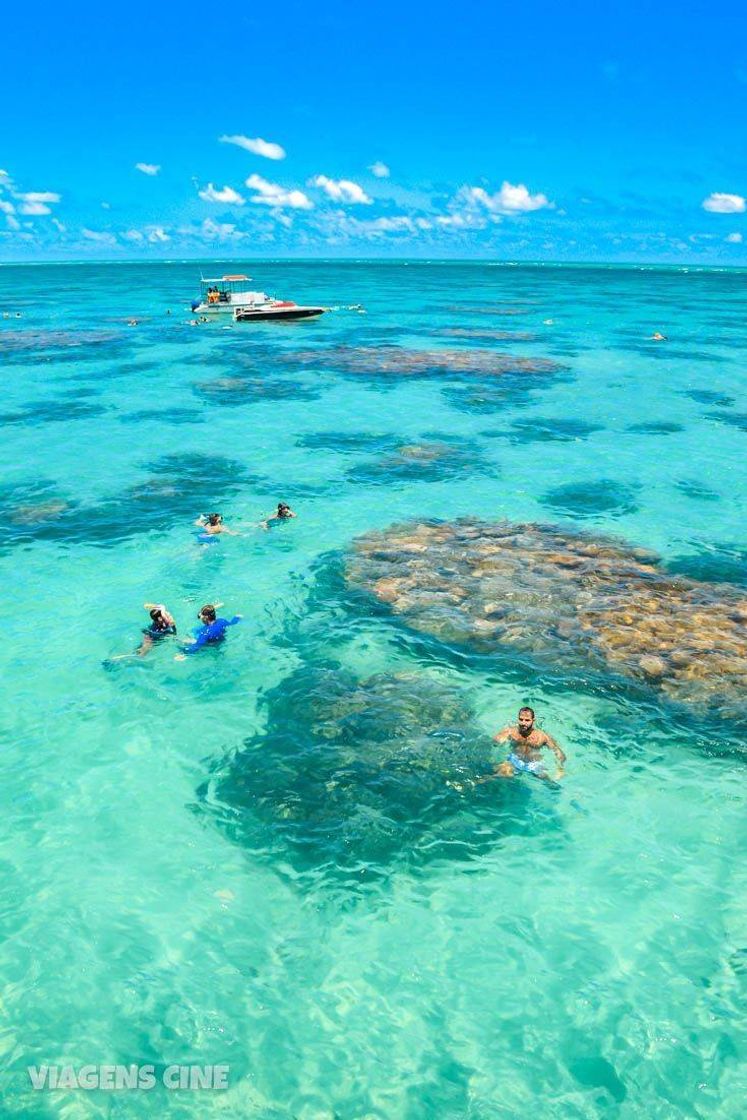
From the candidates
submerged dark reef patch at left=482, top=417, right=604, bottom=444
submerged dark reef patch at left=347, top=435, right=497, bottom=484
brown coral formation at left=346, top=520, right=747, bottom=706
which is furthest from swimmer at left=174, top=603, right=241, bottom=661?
submerged dark reef patch at left=482, top=417, right=604, bottom=444

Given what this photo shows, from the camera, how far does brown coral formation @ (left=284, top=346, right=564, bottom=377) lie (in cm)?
4712

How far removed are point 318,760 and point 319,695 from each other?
6.37 feet

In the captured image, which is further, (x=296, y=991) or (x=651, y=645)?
(x=651, y=645)

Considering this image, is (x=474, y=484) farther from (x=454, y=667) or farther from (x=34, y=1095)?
(x=34, y=1095)

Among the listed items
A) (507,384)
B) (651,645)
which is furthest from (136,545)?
(507,384)

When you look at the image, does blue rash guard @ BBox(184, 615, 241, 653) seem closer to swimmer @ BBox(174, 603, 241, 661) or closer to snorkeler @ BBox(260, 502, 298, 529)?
swimmer @ BBox(174, 603, 241, 661)

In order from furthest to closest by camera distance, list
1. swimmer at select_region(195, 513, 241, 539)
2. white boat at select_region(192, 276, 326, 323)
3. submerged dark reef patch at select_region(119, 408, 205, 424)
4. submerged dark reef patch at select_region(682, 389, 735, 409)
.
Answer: white boat at select_region(192, 276, 326, 323)
submerged dark reef patch at select_region(682, 389, 735, 409)
submerged dark reef patch at select_region(119, 408, 205, 424)
swimmer at select_region(195, 513, 241, 539)

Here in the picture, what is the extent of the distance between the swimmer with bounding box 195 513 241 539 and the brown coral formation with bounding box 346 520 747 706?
444cm

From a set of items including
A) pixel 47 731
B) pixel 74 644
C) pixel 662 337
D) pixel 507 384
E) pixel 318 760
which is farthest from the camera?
pixel 662 337

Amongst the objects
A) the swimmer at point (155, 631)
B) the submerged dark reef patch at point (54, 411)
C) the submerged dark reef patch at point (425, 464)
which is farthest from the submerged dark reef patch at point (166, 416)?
the swimmer at point (155, 631)

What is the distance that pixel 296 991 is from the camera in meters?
8.66

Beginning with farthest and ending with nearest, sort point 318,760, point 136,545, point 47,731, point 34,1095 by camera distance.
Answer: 1. point 136,545
2. point 47,731
3. point 318,760
4. point 34,1095

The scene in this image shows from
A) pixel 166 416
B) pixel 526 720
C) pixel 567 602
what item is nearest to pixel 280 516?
pixel 567 602

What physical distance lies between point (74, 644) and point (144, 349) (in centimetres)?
4789
